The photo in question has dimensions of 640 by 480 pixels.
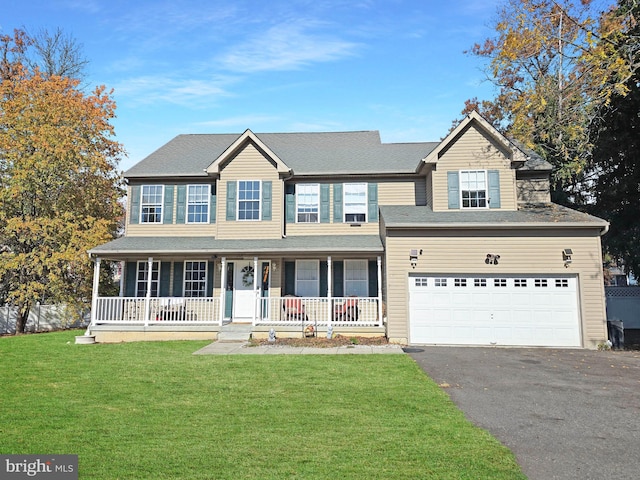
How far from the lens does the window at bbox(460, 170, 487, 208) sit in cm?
1555

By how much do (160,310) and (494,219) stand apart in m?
12.4

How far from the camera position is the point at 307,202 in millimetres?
17484

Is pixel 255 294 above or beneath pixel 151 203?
beneath

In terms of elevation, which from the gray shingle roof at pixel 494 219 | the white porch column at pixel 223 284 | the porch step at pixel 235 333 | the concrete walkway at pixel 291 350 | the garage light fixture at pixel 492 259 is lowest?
the concrete walkway at pixel 291 350

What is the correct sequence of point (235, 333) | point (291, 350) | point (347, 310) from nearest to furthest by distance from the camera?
point (291, 350) < point (235, 333) < point (347, 310)

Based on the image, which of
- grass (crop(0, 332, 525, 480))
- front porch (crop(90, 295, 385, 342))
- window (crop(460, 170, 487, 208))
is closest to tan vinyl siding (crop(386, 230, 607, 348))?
front porch (crop(90, 295, 385, 342))

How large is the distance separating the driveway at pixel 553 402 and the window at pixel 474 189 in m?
5.40

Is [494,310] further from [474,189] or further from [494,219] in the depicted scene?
[474,189]

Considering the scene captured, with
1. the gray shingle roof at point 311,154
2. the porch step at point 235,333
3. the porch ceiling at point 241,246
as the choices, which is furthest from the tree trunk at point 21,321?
the porch step at point 235,333

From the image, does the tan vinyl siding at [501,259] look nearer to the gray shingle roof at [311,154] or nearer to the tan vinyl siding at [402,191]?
the tan vinyl siding at [402,191]

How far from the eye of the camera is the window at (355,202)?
17297mm

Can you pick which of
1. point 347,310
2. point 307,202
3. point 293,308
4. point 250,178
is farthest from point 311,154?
point 347,310

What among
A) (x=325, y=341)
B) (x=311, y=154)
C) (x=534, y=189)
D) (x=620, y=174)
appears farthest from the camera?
(x=620, y=174)

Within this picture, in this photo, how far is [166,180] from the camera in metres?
17.6
